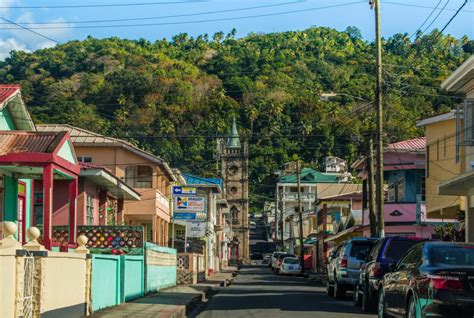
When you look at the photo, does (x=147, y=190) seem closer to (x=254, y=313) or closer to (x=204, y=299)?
(x=204, y=299)

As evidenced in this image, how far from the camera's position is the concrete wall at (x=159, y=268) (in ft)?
87.0

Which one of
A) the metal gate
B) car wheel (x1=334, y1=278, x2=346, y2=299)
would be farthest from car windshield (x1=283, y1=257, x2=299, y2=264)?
the metal gate

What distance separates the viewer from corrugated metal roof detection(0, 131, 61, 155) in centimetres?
1944

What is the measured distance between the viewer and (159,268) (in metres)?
29.8

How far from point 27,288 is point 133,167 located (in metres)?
34.8

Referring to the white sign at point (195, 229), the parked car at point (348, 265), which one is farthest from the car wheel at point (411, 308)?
the white sign at point (195, 229)

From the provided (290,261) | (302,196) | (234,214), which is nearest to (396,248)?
(290,261)

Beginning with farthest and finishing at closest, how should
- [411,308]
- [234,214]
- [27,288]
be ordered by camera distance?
[234,214], [411,308], [27,288]

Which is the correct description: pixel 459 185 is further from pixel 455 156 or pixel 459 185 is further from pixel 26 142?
pixel 26 142

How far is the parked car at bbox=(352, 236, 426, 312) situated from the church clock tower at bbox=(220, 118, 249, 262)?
10778cm

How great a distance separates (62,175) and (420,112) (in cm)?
3530

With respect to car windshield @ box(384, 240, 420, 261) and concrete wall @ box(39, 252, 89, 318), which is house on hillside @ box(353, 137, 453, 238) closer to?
car windshield @ box(384, 240, 420, 261)

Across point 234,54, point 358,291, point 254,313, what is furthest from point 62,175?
point 234,54

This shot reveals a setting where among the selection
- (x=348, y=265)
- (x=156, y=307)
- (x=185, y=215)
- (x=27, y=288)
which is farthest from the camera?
(x=185, y=215)
